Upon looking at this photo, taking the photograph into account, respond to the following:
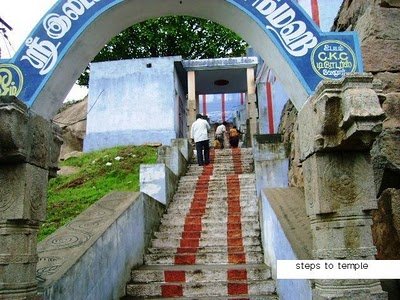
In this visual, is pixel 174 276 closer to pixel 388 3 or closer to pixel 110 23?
pixel 110 23

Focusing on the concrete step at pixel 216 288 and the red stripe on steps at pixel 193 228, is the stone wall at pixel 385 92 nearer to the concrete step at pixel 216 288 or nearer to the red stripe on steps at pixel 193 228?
the concrete step at pixel 216 288

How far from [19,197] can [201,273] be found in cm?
272

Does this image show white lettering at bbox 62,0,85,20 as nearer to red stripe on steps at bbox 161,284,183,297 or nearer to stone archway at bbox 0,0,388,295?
stone archway at bbox 0,0,388,295

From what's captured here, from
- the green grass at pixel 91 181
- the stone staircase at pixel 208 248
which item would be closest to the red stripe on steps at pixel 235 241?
the stone staircase at pixel 208 248

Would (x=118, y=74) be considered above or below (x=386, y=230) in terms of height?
above

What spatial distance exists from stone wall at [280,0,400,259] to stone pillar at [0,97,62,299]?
318cm

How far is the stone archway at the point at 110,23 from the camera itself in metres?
3.43

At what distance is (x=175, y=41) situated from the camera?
20797mm

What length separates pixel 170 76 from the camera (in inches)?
565

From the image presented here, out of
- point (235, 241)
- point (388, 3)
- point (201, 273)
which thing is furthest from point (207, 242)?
point (388, 3)

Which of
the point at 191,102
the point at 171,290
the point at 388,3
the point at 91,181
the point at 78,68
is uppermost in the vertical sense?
the point at 191,102

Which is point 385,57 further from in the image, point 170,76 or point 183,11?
point 170,76

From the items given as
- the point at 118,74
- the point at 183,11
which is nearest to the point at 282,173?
the point at 183,11

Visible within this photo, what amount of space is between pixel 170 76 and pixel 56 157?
11.0 metres
